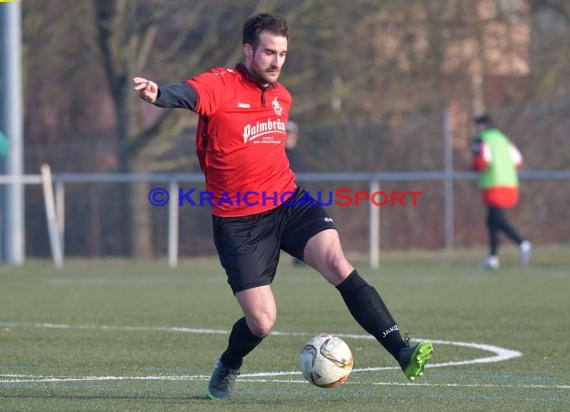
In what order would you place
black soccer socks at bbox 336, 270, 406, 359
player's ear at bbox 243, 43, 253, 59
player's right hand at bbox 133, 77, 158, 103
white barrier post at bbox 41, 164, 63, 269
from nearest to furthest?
1. player's right hand at bbox 133, 77, 158, 103
2. black soccer socks at bbox 336, 270, 406, 359
3. player's ear at bbox 243, 43, 253, 59
4. white barrier post at bbox 41, 164, 63, 269

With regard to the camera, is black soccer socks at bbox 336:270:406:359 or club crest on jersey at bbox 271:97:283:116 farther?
club crest on jersey at bbox 271:97:283:116

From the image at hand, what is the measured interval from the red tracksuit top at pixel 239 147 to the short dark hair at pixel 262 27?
0.76ft

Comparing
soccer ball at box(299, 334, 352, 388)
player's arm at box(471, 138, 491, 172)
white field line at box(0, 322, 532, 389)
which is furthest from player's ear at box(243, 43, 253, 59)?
player's arm at box(471, 138, 491, 172)

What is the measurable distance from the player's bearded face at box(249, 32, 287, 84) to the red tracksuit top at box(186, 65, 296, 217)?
0.14 m

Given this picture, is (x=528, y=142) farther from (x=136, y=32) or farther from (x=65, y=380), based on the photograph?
(x=65, y=380)

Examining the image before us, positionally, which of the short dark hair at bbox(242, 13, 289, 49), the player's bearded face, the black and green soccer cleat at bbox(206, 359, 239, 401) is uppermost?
the short dark hair at bbox(242, 13, 289, 49)

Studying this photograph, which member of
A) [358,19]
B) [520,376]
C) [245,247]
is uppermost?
[358,19]

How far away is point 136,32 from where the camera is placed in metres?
23.9

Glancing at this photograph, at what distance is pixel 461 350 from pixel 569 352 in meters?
0.72

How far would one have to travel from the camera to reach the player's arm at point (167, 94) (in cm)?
655

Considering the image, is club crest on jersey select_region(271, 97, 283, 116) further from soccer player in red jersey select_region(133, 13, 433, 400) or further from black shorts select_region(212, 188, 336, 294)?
→ black shorts select_region(212, 188, 336, 294)

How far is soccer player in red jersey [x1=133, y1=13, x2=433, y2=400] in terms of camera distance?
7.08m

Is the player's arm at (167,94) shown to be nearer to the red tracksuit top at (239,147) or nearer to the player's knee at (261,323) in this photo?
the red tracksuit top at (239,147)

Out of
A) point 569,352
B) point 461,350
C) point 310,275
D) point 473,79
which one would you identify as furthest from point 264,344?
point 473,79
